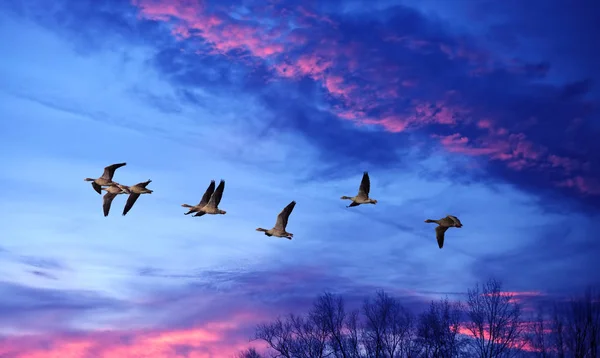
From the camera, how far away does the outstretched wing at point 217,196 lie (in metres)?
30.6

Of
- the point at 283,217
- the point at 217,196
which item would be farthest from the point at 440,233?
the point at 217,196

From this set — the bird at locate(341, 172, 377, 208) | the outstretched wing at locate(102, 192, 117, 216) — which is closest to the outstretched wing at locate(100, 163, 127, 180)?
the outstretched wing at locate(102, 192, 117, 216)

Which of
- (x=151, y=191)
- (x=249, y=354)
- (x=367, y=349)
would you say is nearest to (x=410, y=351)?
(x=367, y=349)

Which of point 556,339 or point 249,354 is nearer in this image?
point 556,339

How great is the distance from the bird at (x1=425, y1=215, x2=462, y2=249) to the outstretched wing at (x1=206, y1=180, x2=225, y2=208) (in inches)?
372

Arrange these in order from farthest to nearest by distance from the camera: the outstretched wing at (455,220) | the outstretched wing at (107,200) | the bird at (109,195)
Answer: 1. the outstretched wing at (107,200)
2. the bird at (109,195)
3. the outstretched wing at (455,220)

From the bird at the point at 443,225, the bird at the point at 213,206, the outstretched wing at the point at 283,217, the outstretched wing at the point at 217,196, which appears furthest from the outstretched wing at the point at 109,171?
the bird at the point at 443,225

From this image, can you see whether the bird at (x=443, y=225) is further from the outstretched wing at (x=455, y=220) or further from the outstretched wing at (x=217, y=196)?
the outstretched wing at (x=217, y=196)

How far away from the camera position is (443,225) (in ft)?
100

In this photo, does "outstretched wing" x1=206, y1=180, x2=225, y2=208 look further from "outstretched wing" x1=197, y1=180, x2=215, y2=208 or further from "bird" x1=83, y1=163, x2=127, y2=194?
"bird" x1=83, y1=163, x2=127, y2=194

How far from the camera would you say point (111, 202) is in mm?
34500

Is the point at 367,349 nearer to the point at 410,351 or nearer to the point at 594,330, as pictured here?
the point at 410,351

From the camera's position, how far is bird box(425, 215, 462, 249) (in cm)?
2943

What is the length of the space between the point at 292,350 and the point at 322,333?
8.56ft
